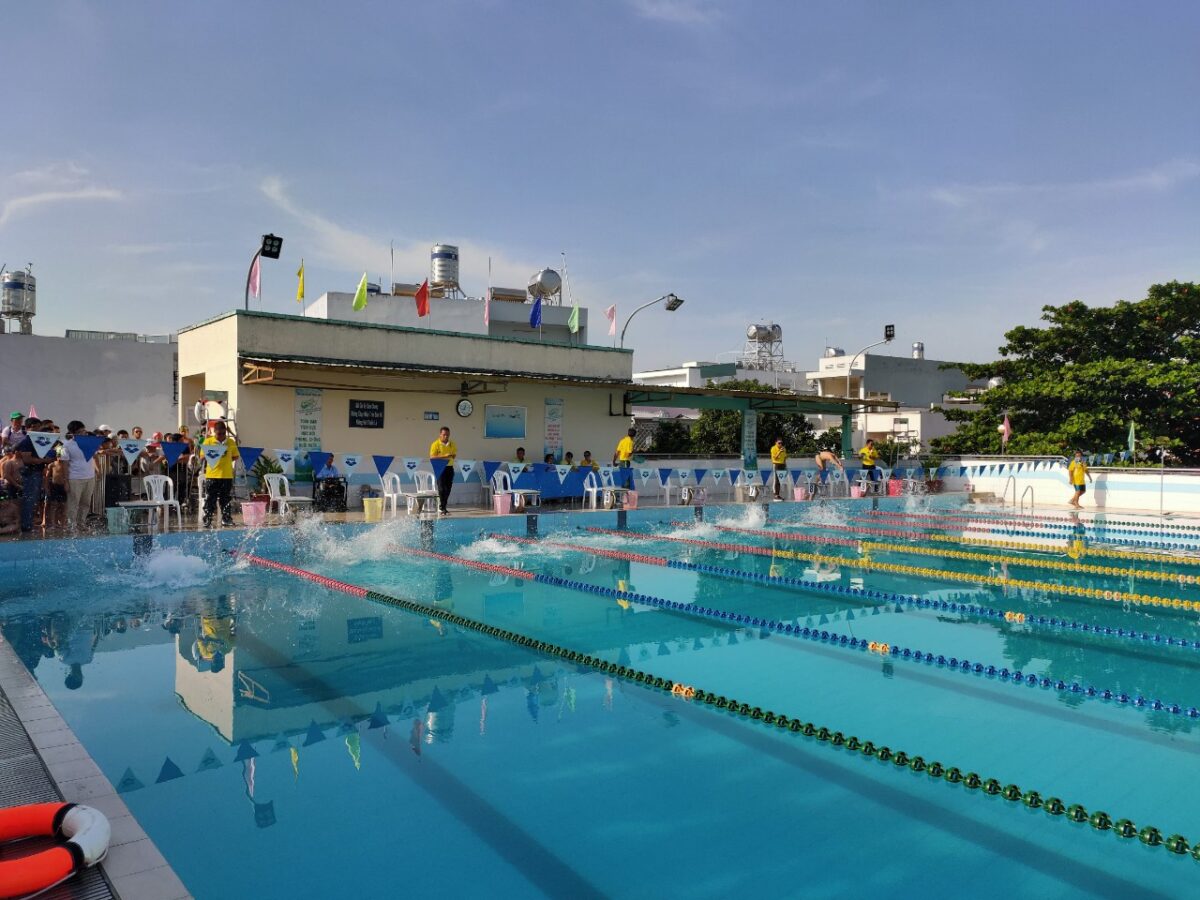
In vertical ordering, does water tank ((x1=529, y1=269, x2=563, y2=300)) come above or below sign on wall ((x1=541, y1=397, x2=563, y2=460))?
above

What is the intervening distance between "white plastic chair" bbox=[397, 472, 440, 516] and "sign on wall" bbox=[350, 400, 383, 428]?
1.23 metres

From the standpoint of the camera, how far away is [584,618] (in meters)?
7.32

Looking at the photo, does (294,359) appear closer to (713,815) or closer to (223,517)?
(223,517)

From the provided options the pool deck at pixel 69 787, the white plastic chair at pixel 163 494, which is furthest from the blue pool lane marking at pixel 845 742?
the white plastic chair at pixel 163 494

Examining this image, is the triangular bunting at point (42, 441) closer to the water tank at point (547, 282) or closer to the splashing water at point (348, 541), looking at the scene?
the splashing water at point (348, 541)

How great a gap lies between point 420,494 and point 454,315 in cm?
1437

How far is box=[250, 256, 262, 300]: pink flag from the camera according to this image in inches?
526

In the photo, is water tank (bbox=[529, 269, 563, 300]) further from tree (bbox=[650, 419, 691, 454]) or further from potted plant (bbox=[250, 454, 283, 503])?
potted plant (bbox=[250, 454, 283, 503])

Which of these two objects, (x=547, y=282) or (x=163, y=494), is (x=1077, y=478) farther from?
(x=163, y=494)

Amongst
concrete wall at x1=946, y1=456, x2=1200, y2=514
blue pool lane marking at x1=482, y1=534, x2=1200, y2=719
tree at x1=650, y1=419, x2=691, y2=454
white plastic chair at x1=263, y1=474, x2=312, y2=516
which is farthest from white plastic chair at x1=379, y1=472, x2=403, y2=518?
tree at x1=650, y1=419, x2=691, y2=454

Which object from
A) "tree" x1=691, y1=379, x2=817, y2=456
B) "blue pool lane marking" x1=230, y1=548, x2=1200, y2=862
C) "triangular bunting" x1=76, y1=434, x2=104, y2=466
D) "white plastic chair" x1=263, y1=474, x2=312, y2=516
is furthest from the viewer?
"tree" x1=691, y1=379, x2=817, y2=456

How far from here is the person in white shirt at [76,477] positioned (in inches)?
383

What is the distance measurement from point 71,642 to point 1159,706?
7.70 m

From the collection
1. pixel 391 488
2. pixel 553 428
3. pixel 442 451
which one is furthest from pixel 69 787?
pixel 553 428
